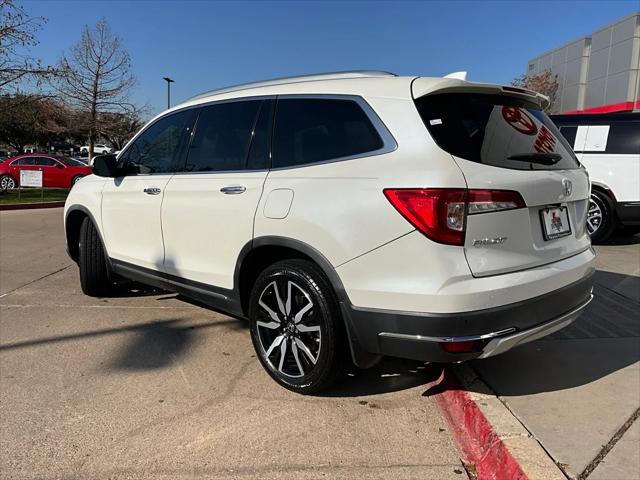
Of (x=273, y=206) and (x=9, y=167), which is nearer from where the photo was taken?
(x=273, y=206)

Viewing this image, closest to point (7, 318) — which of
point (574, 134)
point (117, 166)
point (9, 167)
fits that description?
point (117, 166)

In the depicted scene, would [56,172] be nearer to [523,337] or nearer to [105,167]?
[105,167]

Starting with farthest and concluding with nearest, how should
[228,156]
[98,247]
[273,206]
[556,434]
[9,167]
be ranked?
1. [9,167]
2. [98,247]
3. [228,156]
4. [273,206]
5. [556,434]

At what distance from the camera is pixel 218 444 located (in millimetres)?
2826

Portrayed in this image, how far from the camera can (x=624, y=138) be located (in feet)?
25.3

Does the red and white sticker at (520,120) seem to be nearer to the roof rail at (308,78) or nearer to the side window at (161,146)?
the roof rail at (308,78)

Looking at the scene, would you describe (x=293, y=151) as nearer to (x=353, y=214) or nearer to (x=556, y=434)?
(x=353, y=214)

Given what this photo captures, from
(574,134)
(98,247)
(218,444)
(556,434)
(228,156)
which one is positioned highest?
(574,134)

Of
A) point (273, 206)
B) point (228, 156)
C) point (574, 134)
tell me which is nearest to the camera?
point (273, 206)

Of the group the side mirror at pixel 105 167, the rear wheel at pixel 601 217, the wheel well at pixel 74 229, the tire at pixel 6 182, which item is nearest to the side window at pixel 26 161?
the tire at pixel 6 182

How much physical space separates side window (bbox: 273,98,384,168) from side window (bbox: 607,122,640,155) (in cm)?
634

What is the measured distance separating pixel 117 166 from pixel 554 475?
4121 mm

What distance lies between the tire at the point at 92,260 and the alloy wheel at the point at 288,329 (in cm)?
246

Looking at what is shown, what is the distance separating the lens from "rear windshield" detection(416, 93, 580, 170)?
2.67m
